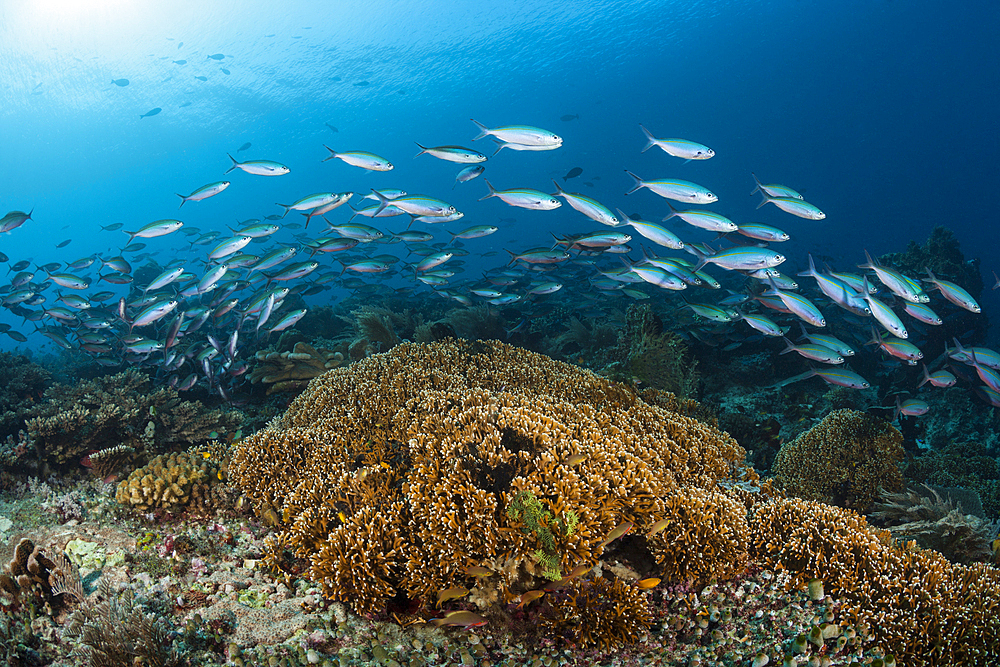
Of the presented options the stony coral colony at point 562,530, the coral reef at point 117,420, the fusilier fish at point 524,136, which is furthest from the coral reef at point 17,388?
the fusilier fish at point 524,136

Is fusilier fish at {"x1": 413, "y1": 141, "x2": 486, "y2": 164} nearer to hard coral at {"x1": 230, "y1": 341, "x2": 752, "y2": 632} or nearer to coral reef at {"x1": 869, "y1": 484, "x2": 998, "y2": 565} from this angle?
hard coral at {"x1": 230, "y1": 341, "x2": 752, "y2": 632}

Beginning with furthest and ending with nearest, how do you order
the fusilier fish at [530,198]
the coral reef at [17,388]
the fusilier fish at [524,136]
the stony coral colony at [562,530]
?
1. the coral reef at [17,388]
2. the fusilier fish at [530,198]
3. the fusilier fish at [524,136]
4. the stony coral colony at [562,530]

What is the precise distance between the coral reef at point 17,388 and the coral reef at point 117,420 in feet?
0.83

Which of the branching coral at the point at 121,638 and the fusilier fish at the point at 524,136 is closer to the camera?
the branching coral at the point at 121,638

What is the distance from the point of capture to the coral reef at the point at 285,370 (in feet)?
24.9

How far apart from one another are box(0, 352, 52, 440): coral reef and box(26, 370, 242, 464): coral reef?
0.25 meters

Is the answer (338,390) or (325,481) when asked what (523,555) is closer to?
(325,481)

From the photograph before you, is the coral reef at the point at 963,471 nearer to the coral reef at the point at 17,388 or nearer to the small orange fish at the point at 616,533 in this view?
the small orange fish at the point at 616,533

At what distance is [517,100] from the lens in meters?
88.6

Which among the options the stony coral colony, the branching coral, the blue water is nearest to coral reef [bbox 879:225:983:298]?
the stony coral colony

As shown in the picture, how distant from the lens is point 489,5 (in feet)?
202

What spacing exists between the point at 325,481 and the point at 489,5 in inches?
3008

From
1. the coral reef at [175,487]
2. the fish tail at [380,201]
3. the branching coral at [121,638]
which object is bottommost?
the coral reef at [175,487]

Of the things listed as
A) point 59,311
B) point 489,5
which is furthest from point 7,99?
point 59,311
